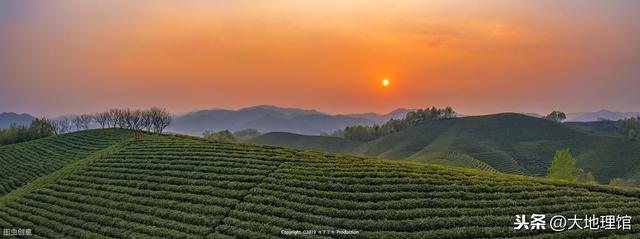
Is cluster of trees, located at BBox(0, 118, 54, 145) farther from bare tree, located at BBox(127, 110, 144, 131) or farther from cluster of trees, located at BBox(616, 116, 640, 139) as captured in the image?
cluster of trees, located at BBox(616, 116, 640, 139)

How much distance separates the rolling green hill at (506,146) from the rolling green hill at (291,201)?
77975mm

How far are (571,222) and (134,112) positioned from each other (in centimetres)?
12676

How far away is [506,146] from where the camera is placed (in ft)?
469

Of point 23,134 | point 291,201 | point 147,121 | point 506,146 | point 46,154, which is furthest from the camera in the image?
point 506,146

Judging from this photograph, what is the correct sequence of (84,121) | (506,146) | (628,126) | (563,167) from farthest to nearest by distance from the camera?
(628,126)
(84,121)
(506,146)
(563,167)

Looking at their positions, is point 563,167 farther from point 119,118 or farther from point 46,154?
point 119,118

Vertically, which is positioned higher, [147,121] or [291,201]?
[147,121]

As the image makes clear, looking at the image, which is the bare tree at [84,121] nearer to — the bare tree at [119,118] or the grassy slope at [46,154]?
the bare tree at [119,118]

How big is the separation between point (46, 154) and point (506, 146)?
138 m

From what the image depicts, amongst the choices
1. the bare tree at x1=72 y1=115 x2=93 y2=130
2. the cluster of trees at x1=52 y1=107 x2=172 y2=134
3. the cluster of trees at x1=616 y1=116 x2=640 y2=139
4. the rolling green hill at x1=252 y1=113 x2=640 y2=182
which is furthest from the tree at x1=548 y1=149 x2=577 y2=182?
the bare tree at x1=72 y1=115 x2=93 y2=130

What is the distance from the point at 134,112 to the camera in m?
125

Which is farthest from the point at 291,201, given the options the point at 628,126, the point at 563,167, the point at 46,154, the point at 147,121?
the point at 628,126

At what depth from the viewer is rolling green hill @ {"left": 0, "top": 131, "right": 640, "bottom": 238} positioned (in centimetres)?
2333

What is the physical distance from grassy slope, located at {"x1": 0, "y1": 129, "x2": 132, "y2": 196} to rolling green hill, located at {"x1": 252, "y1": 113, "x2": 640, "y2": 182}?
79.6 m
